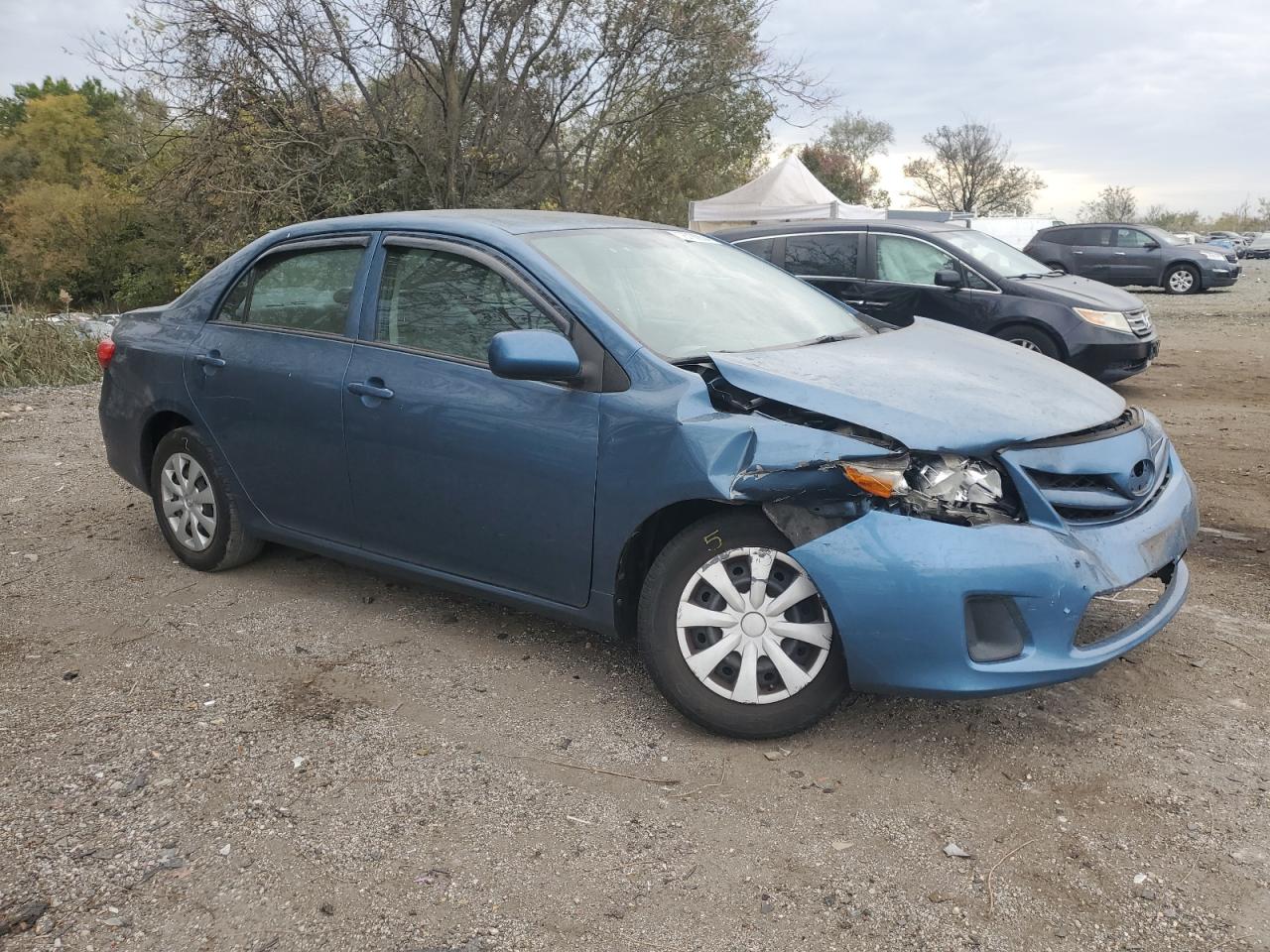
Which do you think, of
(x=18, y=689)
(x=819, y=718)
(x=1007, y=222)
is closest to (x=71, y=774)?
(x=18, y=689)

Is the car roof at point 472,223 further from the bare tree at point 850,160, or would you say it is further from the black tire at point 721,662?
the bare tree at point 850,160

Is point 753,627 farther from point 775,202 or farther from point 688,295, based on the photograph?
point 775,202

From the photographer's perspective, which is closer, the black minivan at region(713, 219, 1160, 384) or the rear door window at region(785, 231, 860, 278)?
the black minivan at region(713, 219, 1160, 384)

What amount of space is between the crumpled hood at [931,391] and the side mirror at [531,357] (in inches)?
18.8

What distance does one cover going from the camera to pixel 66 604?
14.8 feet

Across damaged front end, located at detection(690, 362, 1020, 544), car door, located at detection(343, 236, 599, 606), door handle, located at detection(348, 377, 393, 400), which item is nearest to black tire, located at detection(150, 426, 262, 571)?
car door, located at detection(343, 236, 599, 606)

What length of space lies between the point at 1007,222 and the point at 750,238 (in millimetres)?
29478

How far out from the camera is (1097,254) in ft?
75.3

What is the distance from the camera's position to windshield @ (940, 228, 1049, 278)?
9578 mm

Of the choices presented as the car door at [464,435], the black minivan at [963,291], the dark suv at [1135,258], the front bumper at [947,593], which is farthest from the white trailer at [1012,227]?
the front bumper at [947,593]

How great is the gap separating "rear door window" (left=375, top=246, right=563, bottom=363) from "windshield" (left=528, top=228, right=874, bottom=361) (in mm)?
217

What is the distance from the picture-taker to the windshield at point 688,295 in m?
3.57

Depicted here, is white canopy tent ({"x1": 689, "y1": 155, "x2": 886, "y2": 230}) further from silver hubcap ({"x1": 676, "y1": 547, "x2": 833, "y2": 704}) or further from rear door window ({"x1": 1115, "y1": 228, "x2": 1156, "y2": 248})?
silver hubcap ({"x1": 676, "y1": 547, "x2": 833, "y2": 704})

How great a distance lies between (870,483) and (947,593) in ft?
1.18
